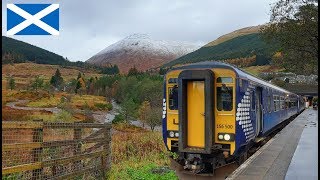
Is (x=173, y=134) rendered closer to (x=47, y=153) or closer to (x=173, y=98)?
(x=173, y=98)

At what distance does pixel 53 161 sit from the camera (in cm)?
761

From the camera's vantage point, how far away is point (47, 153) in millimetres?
7812

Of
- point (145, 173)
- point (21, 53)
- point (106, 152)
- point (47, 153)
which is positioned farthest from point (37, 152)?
point (21, 53)

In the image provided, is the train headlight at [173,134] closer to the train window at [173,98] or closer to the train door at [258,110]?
the train window at [173,98]

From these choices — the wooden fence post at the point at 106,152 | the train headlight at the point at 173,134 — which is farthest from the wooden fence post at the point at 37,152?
the train headlight at the point at 173,134

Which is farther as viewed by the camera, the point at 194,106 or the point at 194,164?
the point at 194,106

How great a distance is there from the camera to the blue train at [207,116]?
34.4 feet

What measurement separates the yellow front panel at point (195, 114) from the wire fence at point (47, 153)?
7.44ft

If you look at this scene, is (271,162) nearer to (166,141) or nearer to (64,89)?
(166,141)

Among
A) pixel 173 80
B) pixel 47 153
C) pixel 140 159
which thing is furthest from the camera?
pixel 140 159

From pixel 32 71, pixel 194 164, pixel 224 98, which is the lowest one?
pixel 194 164

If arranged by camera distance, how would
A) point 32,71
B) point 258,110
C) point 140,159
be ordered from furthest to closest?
point 32,71 < point 140,159 < point 258,110

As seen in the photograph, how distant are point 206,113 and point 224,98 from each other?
25.7 inches

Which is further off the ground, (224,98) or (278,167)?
(224,98)
